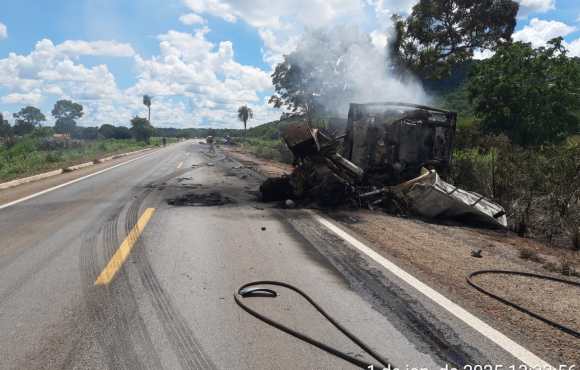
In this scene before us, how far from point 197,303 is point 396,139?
662 centimetres

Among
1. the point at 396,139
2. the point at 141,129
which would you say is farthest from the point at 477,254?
the point at 141,129

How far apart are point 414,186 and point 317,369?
617cm

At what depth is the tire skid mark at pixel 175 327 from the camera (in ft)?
9.50

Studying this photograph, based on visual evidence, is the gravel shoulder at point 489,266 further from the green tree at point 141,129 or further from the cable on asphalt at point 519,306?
the green tree at point 141,129

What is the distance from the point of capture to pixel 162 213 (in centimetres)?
812

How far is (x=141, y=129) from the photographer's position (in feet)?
284

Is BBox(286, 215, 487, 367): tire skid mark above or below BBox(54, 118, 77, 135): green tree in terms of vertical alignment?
below

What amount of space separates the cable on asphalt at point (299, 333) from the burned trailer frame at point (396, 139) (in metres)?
5.71

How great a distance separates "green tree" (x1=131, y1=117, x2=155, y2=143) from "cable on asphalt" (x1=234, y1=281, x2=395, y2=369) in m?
86.2

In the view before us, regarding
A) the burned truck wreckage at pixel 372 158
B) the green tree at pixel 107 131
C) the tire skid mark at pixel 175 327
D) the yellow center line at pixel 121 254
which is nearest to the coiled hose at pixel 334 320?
the tire skid mark at pixel 175 327

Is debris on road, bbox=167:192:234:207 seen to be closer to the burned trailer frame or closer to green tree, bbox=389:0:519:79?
the burned trailer frame

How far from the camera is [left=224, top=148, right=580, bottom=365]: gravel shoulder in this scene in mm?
3508

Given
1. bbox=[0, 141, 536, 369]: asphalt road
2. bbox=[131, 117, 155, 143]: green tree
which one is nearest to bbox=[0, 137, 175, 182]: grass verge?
bbox=[0, 141, 536, 369]: asphalt road

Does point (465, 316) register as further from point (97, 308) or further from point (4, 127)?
point (4, 127)
